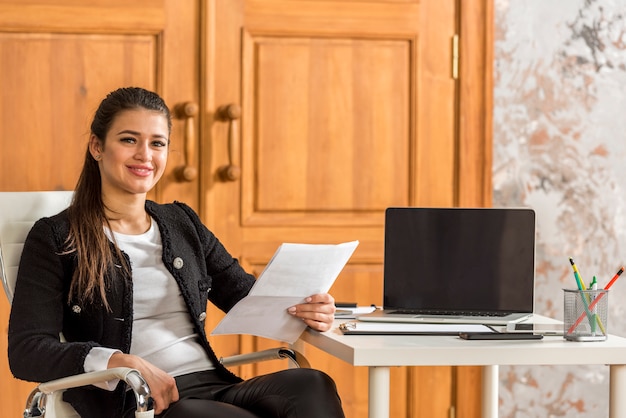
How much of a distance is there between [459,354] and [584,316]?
0.28 m

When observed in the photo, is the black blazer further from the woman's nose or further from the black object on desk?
the black object on desk

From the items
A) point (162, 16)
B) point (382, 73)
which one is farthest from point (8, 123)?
point (382, 73)

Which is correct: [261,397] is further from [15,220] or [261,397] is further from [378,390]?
[15,220]

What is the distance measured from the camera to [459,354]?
66.6 inches

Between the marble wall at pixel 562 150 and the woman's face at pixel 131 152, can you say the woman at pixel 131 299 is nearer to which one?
the woman's face at pixel 131 152

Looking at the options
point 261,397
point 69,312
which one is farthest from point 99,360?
point 261,397

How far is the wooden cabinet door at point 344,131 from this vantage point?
2908 mm

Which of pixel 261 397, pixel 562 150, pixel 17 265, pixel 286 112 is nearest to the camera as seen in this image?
pixel 261 397

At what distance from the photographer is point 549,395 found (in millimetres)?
3123

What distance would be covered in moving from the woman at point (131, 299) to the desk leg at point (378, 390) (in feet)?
0.49

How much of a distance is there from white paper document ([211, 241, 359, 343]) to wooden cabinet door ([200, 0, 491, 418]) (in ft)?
3.09

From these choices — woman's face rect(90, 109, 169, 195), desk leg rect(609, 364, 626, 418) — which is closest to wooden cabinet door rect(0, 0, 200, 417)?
woman's face rect(90, 109, 169, 195)

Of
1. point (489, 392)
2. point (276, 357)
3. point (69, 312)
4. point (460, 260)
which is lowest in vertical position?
point (489, 392)

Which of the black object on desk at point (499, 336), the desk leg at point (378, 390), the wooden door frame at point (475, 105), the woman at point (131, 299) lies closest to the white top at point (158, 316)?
the woman at point (131, 299)
